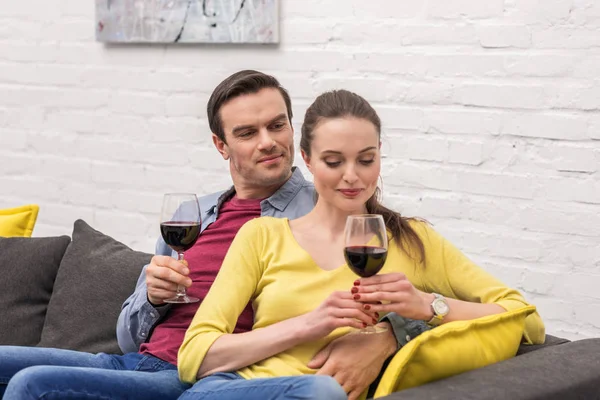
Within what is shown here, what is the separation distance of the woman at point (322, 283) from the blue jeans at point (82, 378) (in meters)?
0.12

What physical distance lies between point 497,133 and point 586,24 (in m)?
0.41

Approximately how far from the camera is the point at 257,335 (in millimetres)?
2223

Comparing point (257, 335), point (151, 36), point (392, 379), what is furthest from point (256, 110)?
point (151, 36)

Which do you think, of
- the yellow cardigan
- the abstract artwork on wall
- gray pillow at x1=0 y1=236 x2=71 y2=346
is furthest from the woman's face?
the abstract artwork on wall

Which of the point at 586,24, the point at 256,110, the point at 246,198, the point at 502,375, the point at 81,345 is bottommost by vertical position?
the point at 81,345

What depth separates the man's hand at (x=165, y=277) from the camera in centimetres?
241

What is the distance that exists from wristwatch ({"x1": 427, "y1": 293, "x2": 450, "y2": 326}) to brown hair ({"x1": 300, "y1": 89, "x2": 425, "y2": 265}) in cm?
14

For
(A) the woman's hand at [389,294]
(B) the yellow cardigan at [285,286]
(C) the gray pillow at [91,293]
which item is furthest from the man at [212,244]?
(A) the woman's hand at [389,294]

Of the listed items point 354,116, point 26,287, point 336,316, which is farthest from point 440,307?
point 26,287

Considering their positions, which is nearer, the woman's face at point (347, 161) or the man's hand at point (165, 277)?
the woman's face at point (347, 161)

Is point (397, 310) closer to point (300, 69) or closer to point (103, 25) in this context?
point (300, 69)

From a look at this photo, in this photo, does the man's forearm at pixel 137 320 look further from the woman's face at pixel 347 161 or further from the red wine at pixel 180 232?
the woman's face at pixel 347 161

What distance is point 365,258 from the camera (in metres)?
2.05

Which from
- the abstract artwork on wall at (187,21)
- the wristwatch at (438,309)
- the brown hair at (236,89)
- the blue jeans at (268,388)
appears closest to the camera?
the blue jeans at (268,388)
